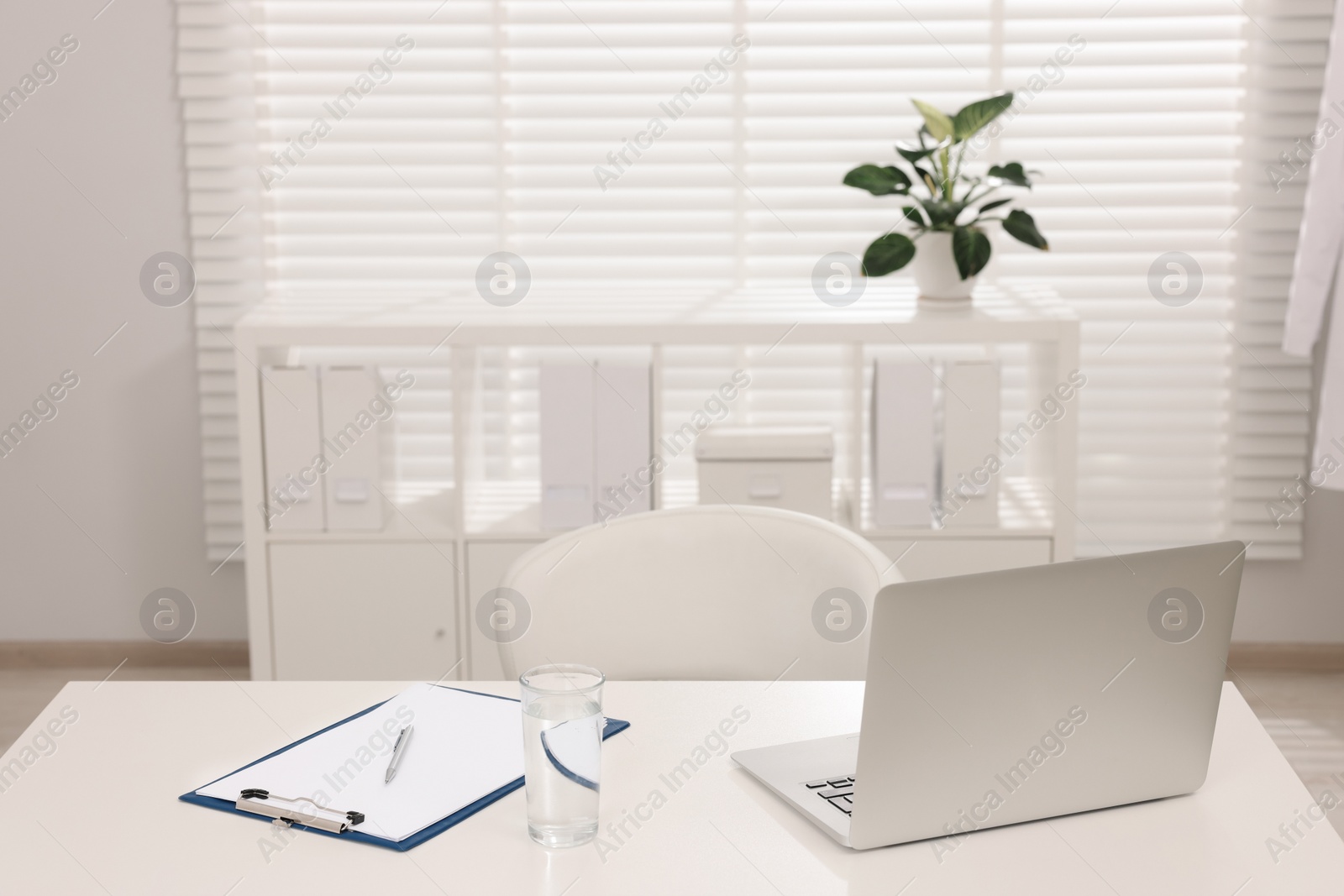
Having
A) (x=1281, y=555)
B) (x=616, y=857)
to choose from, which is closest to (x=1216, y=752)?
(x=616, y=857)

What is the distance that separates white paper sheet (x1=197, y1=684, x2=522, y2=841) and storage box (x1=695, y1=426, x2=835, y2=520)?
1.15 metres

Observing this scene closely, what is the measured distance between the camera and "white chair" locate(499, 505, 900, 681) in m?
1.58

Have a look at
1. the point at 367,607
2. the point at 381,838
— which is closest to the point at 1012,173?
the point at 367,607

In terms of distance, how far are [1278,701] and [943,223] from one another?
1437mm

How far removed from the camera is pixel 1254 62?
9.30 feet

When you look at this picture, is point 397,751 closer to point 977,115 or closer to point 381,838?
point 381,838

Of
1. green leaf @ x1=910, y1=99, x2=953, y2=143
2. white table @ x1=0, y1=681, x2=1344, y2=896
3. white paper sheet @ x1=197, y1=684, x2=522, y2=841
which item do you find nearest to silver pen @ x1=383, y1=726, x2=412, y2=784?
white paper sheet @ x1=197, y1=684, x2=522, y2=841

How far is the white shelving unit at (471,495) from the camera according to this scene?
7.73 ft

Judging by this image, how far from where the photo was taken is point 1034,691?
38.4 inches

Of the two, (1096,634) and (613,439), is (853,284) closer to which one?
(613,439)

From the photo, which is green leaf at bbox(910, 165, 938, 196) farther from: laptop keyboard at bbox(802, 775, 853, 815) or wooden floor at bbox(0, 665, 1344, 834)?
laptop keyboard at bbox(802, 775, 853, 815)

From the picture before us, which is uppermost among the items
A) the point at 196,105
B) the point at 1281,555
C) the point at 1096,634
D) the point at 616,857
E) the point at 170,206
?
the point at 196,105

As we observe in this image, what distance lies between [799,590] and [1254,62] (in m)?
1.99

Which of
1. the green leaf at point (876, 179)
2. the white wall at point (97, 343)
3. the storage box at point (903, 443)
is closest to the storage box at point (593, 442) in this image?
the storage box at point (903, 443)
